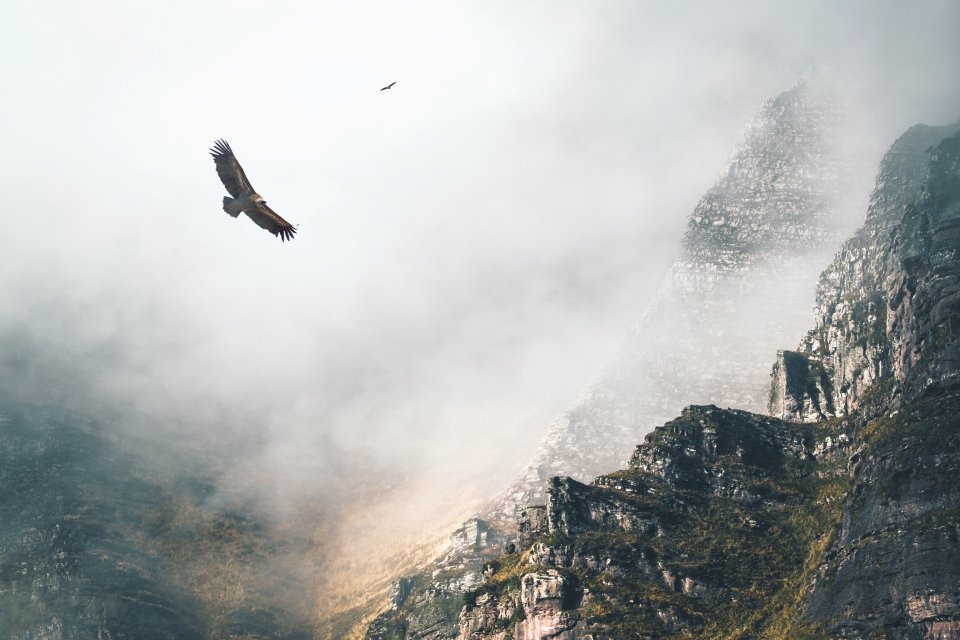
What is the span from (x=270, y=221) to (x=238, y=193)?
2.81m

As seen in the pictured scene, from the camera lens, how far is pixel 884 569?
563 feet

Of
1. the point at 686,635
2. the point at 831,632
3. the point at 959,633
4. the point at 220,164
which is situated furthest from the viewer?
the point at 686,635

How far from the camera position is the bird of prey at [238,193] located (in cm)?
6738

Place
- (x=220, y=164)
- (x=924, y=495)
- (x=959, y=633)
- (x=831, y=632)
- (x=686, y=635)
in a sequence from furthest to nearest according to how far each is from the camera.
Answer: (x=686, y=635) → (x=924, y=495) → (x=831, y=632) → (x=959, y=633) → (x=220, y=164)

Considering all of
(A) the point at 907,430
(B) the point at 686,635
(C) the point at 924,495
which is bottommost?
(B) the point at 686,635

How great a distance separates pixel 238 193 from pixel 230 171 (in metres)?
1.52

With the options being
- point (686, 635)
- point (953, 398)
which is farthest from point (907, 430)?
point (686, 635)

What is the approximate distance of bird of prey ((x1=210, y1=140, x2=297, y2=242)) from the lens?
2653 inches

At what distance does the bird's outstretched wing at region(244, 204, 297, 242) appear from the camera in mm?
68500

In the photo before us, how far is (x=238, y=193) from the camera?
68.1 meters

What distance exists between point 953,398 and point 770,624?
55720mm

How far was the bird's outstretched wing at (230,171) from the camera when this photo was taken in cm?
6719

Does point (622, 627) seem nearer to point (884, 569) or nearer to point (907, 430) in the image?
point (884, 569)

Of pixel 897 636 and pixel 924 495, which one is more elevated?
A: pixel 924 495
